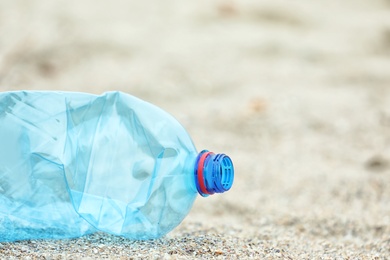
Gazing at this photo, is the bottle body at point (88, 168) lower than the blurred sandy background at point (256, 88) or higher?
lower

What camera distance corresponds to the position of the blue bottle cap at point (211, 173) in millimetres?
1356

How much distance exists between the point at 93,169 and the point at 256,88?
1.91m

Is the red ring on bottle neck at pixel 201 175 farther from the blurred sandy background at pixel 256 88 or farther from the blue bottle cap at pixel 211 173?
the blurred sandy background at pixel 256 88

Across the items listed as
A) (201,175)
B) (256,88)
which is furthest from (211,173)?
(256,88)

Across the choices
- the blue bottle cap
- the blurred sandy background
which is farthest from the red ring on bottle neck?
the blurred sandy background

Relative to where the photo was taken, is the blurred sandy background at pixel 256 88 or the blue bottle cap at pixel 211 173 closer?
the blue bottle cap at pixel 211 173

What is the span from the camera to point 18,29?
3.53 metres

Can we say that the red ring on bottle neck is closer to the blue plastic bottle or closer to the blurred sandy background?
the blue plastic bottle

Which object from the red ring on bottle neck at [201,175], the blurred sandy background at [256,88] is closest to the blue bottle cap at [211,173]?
the red ring on bottle neck at [201,175]

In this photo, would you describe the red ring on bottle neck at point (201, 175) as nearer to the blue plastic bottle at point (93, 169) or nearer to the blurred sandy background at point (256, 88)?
the blue plastic bottle at point (93, 169)

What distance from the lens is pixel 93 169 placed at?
141 cm

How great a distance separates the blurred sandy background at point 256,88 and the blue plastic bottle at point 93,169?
6 centimetres

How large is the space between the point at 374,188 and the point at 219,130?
0.84m

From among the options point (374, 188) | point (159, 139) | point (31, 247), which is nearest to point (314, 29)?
point (374, 188)
